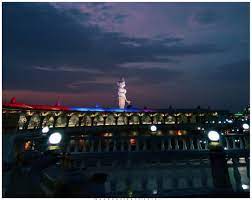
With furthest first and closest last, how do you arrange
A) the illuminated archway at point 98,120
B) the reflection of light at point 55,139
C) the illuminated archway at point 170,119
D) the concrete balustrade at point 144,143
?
the illuminated archway at point 170,119, the illuminated archway at point 98,120, the concrete balustrade at point 144,143, the reflection of light at point 55,139

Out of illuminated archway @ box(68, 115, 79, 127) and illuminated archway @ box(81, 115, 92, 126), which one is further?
illuminated archway @ box(81, 115, 92, 126)

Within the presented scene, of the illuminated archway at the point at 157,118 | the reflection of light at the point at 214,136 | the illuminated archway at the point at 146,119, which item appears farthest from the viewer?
the illuminated archway at the point at 157,118

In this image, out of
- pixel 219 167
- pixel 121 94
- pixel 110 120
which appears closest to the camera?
pixel 219 167

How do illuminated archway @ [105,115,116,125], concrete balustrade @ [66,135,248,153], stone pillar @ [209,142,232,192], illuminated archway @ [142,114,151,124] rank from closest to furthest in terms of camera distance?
stone pillar @ [209,142,232,192]
concrete balustrade @ [66,135,248,153]
illuminated archway @ [105,115,116,125]
illuminated archway @ [142,114,151,124]

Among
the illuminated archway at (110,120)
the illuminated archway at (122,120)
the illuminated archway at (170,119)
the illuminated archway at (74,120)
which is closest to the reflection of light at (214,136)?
the illuminated archway at (74,120)

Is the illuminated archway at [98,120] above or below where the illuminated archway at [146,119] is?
below

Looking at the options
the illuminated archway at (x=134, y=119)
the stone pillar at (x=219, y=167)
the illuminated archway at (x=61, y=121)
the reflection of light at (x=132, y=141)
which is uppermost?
the illuminated archway at (x=134, y=119)

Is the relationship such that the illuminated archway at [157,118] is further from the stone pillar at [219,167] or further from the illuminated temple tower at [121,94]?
the stone pillar at [219,167]

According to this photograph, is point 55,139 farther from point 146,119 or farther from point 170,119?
point 170,119

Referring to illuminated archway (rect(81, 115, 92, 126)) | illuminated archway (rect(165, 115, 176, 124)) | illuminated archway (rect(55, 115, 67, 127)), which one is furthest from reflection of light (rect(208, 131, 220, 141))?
illuminated archway (rect(165, 115, 176, 124))

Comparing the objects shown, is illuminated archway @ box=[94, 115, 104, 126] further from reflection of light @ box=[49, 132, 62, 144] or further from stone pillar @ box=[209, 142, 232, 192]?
stone pillar @ box=[209, 142, 232, 192]

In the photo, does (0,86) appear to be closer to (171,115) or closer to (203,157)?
(203,157)

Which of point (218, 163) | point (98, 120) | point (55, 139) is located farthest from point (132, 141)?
point (98, 120)
